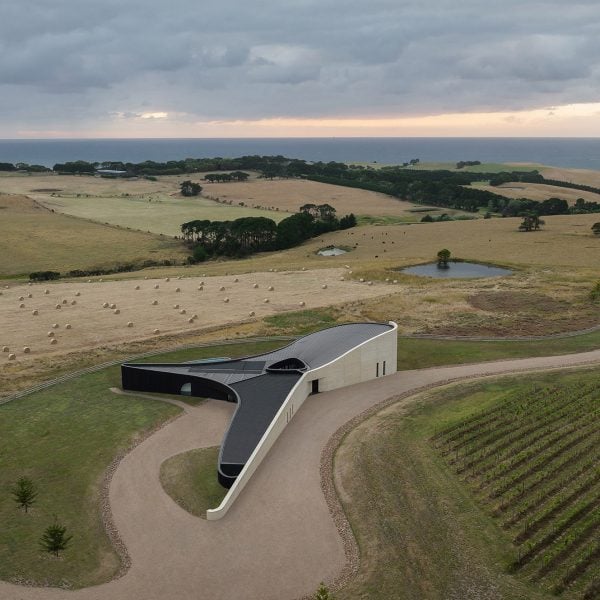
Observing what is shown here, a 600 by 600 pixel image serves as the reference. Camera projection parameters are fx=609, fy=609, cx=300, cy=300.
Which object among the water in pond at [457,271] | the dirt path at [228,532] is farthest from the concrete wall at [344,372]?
the water in pond at [457,271]

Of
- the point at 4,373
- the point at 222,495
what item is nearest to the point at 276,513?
the point at 222,495

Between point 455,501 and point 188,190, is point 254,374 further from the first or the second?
point 188,190

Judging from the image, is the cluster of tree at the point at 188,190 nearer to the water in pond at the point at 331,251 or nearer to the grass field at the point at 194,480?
the water in pond at the point at 331,251

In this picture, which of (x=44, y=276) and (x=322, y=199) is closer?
(x=44, y=276)

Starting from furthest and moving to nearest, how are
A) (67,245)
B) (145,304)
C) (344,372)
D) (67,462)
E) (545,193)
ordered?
1. (545,193)
2. (67,245)
3. (145,304)
4. (344,372)
5. (67,462)

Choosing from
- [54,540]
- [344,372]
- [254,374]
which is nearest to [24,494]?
[54,540]

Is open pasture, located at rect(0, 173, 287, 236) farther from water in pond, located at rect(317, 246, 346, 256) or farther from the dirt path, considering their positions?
the dirt path

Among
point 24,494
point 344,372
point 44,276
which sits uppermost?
point 344,372
